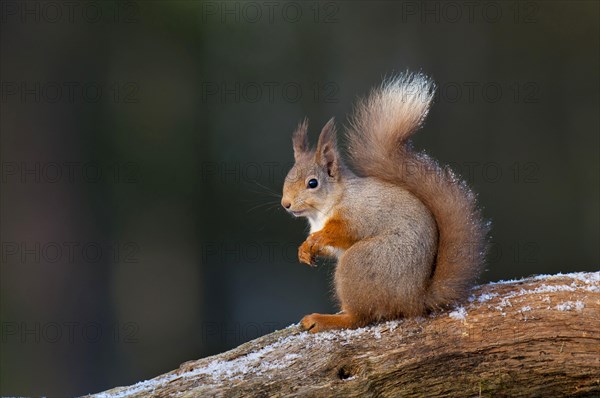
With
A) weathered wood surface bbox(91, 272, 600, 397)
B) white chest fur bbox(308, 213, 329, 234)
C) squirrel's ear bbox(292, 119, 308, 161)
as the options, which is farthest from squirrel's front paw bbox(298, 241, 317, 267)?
squirrel's ear bbox(292, 119, 308, 161)

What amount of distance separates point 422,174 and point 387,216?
187 mm

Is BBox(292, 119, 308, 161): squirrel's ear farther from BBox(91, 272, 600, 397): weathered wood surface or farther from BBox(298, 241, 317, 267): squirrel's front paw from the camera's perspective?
BBox(91, 272, 600, 397): weathered wood surface

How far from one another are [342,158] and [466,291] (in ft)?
1.99

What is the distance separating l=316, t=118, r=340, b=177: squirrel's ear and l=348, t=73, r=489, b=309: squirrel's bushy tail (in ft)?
0.19

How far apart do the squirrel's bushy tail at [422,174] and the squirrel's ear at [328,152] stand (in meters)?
0.06

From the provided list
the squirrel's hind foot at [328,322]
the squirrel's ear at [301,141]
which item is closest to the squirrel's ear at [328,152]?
the squirrel's ear at [301,141]

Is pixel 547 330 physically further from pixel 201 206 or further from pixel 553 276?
pixel 201 206

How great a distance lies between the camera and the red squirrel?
2088 millimetres

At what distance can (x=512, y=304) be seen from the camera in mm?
2127

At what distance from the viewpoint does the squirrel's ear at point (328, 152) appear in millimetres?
2283

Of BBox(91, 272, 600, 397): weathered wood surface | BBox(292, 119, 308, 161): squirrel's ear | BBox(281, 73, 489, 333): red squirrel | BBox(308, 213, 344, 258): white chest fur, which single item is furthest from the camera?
BBox(292, 119, 308, 161): squirrel's ear

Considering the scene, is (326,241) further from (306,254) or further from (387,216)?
(387,216)

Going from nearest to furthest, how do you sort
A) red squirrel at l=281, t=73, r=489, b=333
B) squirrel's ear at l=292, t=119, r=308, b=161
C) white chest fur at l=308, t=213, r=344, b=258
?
1. red squirrel at l=281, t=73, r=489, b=333
2. white chest fur at l=308, t=213, r=344, b=258
3. squirrel's ear at l=292, t=119, r=308, b=161

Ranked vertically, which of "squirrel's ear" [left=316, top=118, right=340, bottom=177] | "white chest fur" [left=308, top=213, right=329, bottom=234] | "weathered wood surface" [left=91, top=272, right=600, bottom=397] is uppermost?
"squirrel's ear" [left=316, top=118, right=340, bottom=177]
